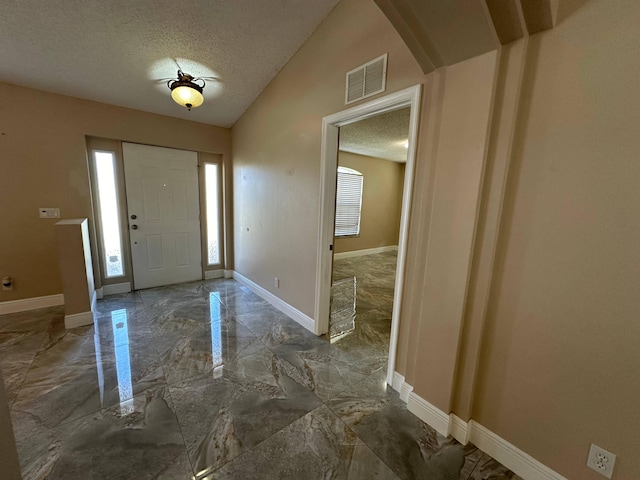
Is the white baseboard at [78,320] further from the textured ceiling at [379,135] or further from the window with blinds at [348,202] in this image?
the window with blinds at [348,202]

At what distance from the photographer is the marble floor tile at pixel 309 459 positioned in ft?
4.39

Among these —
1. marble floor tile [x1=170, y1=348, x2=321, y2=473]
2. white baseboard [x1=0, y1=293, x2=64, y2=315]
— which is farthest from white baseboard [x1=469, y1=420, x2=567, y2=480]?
white baseboard [x1=0, y1=293, x2=64, y2=315]

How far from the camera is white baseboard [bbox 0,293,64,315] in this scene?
2.97 m

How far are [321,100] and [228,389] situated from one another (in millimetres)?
2612

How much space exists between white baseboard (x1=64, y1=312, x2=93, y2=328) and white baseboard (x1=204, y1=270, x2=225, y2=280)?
174 centimetres

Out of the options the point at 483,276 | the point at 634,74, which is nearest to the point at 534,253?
the point at 483,276

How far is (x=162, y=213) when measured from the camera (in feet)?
12.8

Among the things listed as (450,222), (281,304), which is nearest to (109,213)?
(281,304)

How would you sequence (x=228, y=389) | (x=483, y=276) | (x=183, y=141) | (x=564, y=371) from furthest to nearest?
(x=183, y=141) → (x=228, y=389) → (x=483, y=276) → (x=564, y=371)

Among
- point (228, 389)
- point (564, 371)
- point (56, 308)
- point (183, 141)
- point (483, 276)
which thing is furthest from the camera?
point (183, 141)

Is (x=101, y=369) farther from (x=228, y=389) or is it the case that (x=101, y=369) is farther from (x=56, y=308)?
(x=56, y=308)

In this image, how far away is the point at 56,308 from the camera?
10.3 ft

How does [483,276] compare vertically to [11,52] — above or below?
below

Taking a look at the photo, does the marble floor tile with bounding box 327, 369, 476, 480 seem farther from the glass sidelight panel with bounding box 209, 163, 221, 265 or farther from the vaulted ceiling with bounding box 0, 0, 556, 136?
the glass sidelight panel with bounding box 209, 163, 221, 265
